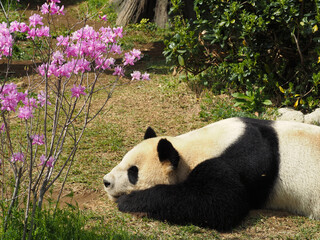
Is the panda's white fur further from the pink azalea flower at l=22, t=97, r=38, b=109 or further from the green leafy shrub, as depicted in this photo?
the green leafy shrub

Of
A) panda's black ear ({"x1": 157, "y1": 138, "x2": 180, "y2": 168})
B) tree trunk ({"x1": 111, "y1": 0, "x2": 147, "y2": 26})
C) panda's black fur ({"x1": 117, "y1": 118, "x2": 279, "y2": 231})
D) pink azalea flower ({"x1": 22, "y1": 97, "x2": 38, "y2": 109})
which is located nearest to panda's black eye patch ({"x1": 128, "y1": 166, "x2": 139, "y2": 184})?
panda's black fur ({"x1": 117, "y1": 118, "x2": 279, "y2": 231})

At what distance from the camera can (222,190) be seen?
12.8 feet

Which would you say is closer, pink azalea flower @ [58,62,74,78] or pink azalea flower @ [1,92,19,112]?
pink azalea flower @ [1,92,19,112]

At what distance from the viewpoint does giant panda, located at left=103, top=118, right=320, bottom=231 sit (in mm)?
3924

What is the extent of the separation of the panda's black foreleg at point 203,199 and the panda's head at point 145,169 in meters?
0.11

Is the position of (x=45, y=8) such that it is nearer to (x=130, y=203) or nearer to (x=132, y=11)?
(x=130, y=203)

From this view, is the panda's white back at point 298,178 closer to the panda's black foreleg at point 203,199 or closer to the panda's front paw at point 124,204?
the panda's black foreleg at point 203,199

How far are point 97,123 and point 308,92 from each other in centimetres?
341

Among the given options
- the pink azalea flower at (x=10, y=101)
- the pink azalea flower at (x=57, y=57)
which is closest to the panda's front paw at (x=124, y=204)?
the pink azalea flower at (x=57, y=57)

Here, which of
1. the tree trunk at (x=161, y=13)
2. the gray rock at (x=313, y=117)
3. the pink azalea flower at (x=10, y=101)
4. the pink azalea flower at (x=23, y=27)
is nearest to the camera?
the pink azalea flower at (x=10, y=101)

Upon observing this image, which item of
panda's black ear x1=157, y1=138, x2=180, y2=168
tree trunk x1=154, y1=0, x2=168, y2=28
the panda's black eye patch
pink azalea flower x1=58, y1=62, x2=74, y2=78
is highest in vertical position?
tree trunk x1=154, y1=0, x2=168, y2=28

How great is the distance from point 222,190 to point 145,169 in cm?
78

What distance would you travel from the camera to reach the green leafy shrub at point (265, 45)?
639cm

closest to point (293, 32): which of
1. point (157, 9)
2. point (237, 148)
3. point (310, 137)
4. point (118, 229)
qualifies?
point (310, 137)
